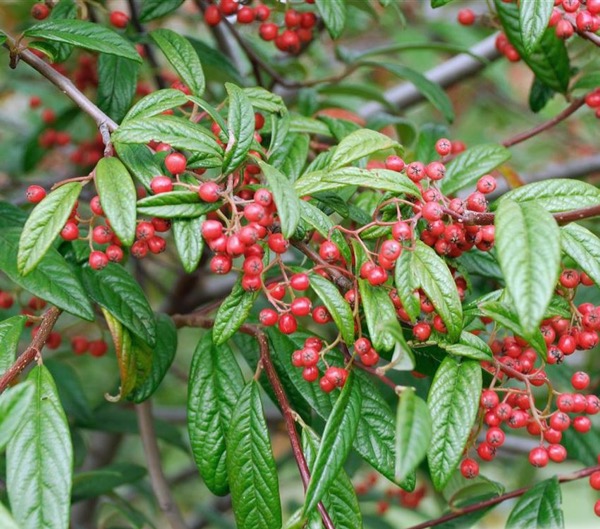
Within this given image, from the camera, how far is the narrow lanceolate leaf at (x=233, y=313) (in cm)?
99

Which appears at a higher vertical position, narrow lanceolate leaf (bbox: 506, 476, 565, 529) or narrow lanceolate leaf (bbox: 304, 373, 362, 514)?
narrow lanceolate leaf (bbox: 304, 373, 362, 514)

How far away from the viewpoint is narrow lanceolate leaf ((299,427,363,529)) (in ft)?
3.42

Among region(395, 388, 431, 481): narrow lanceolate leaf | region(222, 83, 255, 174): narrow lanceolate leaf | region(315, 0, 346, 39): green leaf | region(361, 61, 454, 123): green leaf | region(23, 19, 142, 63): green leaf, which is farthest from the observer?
region(361, 61, 454, 123): green leaf

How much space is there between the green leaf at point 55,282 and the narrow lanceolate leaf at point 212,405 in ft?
0.68

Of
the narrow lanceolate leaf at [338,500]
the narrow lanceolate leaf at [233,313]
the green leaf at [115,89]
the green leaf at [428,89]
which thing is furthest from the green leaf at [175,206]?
the green leaf at [428,89]

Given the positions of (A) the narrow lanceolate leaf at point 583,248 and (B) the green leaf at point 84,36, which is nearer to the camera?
(A) the narrow lanceolate leaf at point 583,248

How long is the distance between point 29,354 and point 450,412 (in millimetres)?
525

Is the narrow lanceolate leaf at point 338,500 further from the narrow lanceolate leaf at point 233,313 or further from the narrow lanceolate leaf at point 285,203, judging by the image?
the narrow lanceolate leaf at point 285,203

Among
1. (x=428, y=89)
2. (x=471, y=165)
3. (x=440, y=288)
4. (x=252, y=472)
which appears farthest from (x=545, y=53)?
(x=252, y=472)

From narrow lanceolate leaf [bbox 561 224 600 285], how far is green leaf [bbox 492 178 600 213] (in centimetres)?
5

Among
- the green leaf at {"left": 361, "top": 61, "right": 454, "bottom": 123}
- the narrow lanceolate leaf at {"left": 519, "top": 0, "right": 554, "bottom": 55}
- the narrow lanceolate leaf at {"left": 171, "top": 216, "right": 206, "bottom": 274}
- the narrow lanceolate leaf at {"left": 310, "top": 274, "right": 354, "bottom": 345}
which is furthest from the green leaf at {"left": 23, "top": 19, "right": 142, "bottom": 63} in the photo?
the green leaf at {"left": 361, "top": 61, "right": 454, "bottom": 123}

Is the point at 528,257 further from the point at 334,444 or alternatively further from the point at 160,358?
the point at 160,358

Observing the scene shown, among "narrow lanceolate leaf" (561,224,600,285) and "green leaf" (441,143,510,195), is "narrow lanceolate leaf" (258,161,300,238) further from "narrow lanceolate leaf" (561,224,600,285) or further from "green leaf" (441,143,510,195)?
"green leaf" (441,143,510,195)

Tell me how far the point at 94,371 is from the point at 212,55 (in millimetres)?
1135
